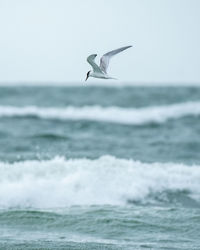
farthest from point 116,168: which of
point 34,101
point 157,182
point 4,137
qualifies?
point 34,101

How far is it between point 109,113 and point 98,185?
49.2ft

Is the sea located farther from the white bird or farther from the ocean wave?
the white bird

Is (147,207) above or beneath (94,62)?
beneath

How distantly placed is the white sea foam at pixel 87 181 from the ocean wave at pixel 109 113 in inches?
439

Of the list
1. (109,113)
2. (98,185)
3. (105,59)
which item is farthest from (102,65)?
(109,113)

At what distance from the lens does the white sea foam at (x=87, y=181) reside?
1176 centimetres

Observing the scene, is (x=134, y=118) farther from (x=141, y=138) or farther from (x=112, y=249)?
(x=112, y=249)

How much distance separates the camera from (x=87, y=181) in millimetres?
12703

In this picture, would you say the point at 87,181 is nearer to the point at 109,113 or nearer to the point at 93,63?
the point at 93,63

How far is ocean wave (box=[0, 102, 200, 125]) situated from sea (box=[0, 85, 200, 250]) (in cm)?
139

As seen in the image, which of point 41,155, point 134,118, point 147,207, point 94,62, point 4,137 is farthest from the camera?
point 134,118

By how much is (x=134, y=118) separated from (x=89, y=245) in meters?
17.7

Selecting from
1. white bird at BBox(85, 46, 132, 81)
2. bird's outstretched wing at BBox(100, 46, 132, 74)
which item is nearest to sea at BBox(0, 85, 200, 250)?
white bird at BBox(85, 46, 132, 81)

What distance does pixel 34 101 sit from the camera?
108 feet
